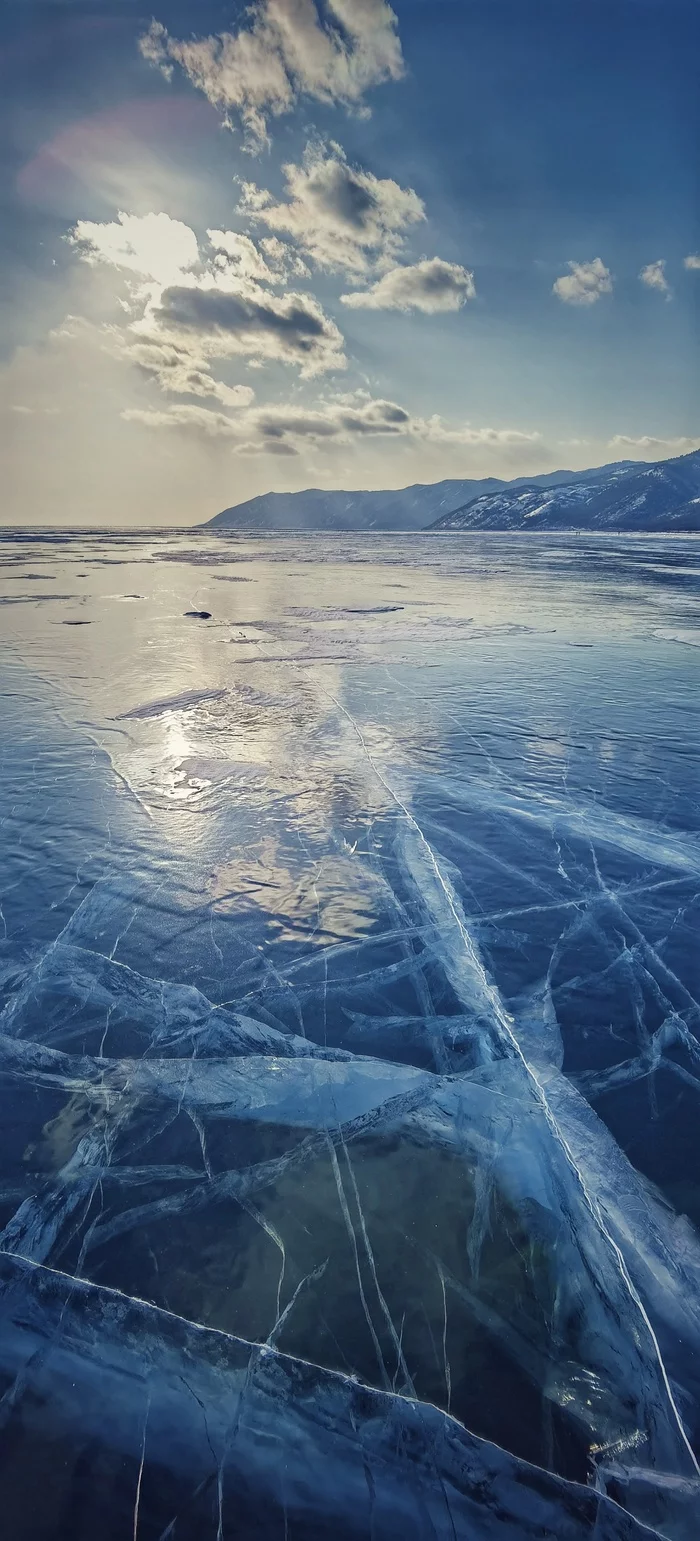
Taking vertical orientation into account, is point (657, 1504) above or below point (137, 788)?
below

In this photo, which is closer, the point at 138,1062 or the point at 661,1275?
the point at 661,1275

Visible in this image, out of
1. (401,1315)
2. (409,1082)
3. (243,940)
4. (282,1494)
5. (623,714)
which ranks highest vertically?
(623,714)

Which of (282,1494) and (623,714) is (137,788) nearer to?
(282,1494)

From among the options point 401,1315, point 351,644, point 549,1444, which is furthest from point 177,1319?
point 351,644

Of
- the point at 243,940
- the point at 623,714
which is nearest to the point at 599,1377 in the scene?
the point at 243,940

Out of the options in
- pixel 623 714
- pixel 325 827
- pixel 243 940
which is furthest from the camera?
pixel 623 714

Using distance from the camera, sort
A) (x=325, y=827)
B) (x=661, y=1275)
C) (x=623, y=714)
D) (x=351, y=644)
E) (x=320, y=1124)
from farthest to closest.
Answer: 1. (x=351, y=644)
2. (x=623, y=714)
3. (x=325, y=827)
4. (x=320, y=1124)
5. (x=661, y=1275)

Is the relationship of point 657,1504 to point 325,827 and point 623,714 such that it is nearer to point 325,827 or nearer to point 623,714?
point 325,827
